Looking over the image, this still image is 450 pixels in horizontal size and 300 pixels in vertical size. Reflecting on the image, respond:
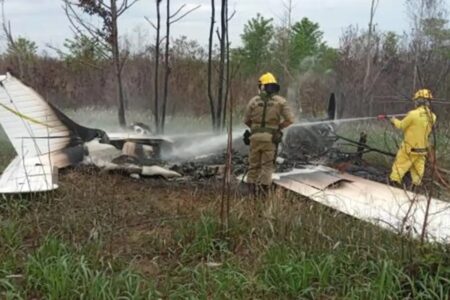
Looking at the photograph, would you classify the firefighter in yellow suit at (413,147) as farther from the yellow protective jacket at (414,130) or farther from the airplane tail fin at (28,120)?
the airplane tail fin at (28,120)

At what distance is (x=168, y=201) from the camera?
6559 mm

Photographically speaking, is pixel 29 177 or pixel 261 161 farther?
pixel 261 161

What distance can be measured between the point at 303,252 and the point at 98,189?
10.4 ft

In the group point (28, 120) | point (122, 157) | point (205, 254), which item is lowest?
point (205, 254)

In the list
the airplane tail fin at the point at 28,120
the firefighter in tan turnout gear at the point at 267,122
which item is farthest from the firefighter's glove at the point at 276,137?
the airplane tail fin at the point at 28,120

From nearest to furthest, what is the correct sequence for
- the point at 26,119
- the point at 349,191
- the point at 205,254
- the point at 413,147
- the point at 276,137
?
the point at 205,254 → the point at 349,191 → the point at 276,137 → the point at 413,147 → the point at 26,119

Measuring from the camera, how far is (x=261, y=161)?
23.8 feet

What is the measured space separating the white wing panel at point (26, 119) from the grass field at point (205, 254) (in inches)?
75.2

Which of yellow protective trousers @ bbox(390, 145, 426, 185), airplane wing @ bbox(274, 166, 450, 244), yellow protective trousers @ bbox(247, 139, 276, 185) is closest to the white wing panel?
yellow protective trousers @ bbox(247, 139, 276, 185)

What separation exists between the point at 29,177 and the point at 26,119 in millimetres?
1535

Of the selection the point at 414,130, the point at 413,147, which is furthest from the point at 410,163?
the point at 414,130

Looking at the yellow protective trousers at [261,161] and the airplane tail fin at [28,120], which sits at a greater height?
the airplane tail fin at [28,120]

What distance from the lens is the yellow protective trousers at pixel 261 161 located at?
7074mm

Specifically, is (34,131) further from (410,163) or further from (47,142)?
(410,163)
